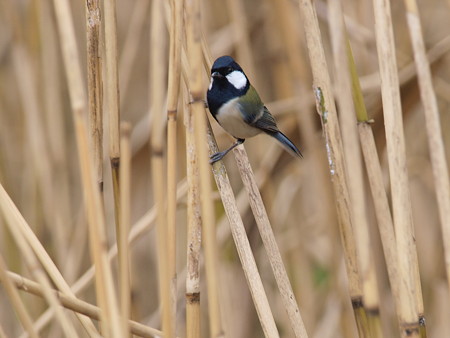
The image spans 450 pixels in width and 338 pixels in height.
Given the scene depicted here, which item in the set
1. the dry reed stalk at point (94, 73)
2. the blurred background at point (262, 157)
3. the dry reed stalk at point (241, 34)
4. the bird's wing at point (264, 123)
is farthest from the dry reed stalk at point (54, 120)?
the dry reed stalk at point (94, 73)

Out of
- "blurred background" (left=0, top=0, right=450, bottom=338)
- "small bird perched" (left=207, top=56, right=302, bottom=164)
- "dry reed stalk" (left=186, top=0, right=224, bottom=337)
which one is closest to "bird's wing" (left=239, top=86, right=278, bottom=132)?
"small bird perched" (left=207, top=56, right=302, bottom=164)

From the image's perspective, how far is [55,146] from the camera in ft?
6.95

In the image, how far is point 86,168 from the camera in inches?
33.6

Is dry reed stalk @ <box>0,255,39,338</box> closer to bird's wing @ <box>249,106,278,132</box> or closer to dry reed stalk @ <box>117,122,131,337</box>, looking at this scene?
dry reed stalk @ <box>117,122,131,337</box>

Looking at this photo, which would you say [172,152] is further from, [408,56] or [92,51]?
[408,56]

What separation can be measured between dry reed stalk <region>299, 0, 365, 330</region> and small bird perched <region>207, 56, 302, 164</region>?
422 millimetres

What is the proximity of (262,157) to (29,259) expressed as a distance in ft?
4.11

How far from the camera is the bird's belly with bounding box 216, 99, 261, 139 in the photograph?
161 centimetres

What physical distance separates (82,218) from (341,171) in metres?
1.29

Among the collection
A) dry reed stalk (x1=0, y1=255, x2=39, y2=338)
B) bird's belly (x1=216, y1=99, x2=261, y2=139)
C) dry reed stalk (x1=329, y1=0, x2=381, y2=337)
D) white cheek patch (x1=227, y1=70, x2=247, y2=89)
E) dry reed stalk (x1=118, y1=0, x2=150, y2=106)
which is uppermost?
dry reed stalk (x1=118, y1=0, x2=150, y2=106)

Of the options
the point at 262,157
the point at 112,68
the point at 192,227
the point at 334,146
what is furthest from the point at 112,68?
the point at 262,157

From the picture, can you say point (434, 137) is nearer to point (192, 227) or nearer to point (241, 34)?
point (192, 227)

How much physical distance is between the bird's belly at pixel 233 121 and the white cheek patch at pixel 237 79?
0.05 meters

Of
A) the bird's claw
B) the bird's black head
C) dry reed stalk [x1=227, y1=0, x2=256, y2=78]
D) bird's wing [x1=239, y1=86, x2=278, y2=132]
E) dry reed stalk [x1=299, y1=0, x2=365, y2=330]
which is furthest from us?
dry reed stalk [x1=227, y1=0, x2=256, y2=78]
